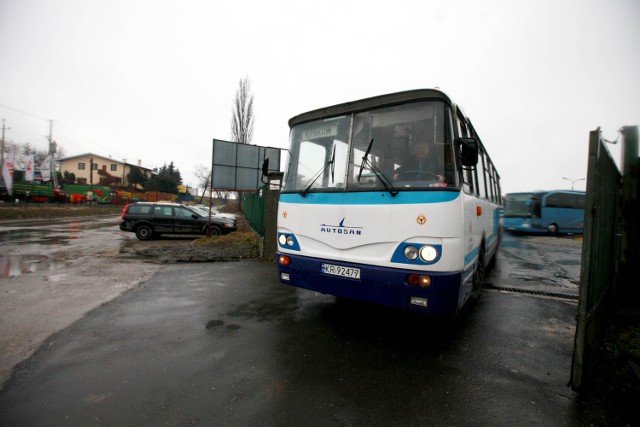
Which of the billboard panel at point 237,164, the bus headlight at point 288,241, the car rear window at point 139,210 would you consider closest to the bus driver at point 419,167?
the bus headlight at point 288,241

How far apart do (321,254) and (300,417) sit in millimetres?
1816

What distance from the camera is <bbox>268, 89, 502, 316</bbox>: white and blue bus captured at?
309 cm

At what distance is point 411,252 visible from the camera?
3.17 meters

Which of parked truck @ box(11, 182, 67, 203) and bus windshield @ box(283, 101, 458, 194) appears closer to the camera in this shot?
bus windshield @ box(283, 101, 458, 194)

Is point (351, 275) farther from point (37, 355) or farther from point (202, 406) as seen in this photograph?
point (37, 355)

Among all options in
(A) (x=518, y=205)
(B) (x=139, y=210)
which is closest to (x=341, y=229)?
(B) (x=139, y=210)

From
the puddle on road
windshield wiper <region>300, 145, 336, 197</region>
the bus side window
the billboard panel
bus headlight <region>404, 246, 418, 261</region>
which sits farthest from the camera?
the billboard panel

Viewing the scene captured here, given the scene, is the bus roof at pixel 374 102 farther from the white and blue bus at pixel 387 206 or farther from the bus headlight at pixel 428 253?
the bus headlight at pixel 428 253

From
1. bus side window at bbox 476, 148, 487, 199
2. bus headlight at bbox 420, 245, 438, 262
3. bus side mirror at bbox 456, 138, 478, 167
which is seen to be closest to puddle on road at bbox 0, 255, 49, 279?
bus headlight at bbox 420, 245, 438, 262

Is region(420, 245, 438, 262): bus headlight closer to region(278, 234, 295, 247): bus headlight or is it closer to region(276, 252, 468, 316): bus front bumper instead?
region(276, 252, 468, 316): bus front bumper

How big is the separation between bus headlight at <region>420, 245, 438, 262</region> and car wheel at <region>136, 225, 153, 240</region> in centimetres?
1375

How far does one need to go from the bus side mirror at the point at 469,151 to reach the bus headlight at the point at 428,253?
102 cm

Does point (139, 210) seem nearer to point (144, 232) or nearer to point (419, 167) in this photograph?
point (144, 232)

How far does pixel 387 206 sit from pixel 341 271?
0.92 metres
